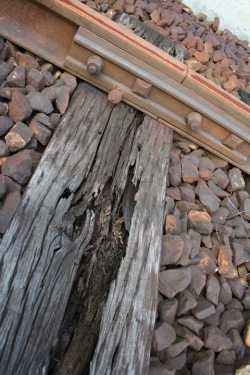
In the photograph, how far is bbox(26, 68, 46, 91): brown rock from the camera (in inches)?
80.3

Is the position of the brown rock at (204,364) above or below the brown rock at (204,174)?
below

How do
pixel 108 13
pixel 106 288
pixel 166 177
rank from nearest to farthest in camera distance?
pixel 106 288, pixel 166 177, pixel 108 13

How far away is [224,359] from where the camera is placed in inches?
62.7

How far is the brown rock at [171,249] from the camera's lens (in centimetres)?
176

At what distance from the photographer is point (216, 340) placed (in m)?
1.61

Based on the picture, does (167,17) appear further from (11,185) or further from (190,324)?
(190,324)

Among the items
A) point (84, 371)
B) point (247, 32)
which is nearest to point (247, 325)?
point (84, 371)

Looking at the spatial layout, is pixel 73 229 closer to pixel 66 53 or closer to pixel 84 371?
pixel 84 371

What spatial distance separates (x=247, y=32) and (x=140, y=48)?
10.0ft

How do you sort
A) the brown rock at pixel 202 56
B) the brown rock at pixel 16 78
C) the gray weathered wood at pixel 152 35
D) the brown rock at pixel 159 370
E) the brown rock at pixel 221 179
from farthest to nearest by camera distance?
the brown rock at pixel 202 56, the gray weathered wood at pixel 152 35, the brown rock at pixel 221 179, the brown rock at pixel 16 78, the brown rock at pixel 159 370

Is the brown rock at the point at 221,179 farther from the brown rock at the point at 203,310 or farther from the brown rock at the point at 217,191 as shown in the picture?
the brown rock at the point at 203,310


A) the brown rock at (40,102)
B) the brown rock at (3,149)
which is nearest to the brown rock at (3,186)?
the brown rock at (3,149)

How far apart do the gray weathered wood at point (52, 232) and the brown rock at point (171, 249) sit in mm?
439

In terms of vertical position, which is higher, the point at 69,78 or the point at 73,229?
the point at 69,78
